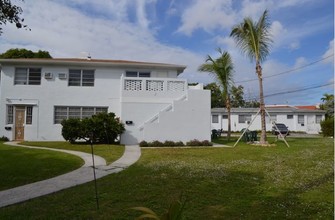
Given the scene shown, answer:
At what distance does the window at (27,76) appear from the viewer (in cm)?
2191


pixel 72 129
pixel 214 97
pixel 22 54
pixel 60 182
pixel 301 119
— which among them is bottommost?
pixel 60 182

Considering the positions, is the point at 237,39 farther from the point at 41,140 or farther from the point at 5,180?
the point at 5,180

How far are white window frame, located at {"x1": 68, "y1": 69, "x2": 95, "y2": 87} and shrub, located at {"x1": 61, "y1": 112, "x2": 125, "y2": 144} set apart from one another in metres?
4.22

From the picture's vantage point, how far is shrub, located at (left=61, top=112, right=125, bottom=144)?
61.1ft

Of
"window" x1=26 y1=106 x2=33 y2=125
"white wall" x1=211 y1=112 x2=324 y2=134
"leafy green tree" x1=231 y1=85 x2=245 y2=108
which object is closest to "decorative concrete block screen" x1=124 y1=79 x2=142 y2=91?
"window" x1=26 y1=106 x2=33 y2=125

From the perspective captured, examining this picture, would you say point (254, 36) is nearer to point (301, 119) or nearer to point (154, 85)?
point (154, 85)

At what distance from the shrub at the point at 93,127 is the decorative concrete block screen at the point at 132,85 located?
2290 millimetres

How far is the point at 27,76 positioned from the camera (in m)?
21.9

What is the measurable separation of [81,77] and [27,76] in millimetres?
3763

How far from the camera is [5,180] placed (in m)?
8.51

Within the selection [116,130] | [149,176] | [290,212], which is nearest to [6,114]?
[116,130]

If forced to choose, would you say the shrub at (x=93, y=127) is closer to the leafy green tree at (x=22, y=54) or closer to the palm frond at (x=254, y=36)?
the palm frond at (x=254, y=36)

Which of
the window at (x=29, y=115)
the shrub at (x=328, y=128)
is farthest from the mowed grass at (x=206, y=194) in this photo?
the shrub at (x=328, y=128)

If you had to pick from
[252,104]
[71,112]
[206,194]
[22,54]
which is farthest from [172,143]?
[252,104]
